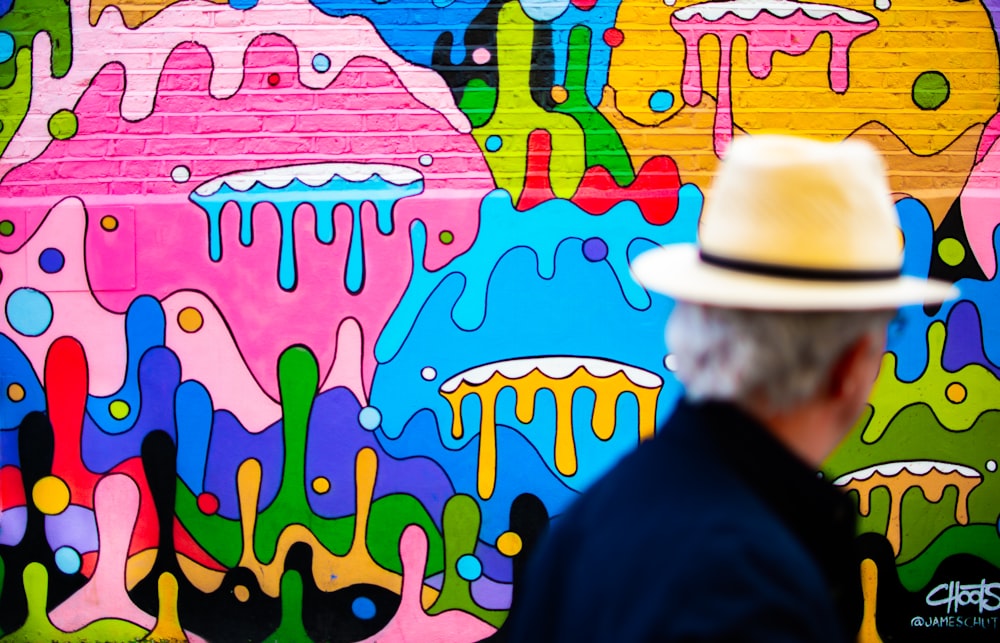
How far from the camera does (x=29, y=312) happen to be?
14.4 feet

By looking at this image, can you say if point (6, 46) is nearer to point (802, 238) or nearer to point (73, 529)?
point (73, 529)

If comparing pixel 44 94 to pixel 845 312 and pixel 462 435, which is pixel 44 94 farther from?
pixel 845 312

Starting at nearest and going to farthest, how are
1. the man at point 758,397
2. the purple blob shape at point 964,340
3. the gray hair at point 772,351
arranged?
the man at point 758,397 < the gray hair at point 772,351 < the purple blob shape at point 964,340

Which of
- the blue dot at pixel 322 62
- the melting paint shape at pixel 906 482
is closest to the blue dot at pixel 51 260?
the blue dot at pixel 322 62

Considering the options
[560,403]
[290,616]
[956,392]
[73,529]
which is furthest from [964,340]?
[73,529]

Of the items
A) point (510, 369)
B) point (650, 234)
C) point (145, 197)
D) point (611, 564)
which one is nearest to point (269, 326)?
point (145, 197)

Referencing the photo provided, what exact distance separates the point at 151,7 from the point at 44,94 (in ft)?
1.99

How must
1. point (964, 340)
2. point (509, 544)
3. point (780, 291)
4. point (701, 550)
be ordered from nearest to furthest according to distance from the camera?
point (701, 550)
point (780, 291)
point (964, 340)
point (509, 544)

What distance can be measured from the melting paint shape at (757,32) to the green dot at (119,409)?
9.00 feet

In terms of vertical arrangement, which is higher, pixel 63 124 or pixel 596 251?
pixel 63 124

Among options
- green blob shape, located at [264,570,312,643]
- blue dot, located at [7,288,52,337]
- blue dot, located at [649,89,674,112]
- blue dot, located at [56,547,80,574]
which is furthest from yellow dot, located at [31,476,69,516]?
blue dot, located at [649,89,674,112]

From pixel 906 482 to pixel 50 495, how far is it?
3.69 metres

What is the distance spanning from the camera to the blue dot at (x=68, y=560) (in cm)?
442

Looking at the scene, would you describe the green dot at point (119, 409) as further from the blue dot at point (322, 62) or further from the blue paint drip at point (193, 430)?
the blue dot at point (322, 62)
